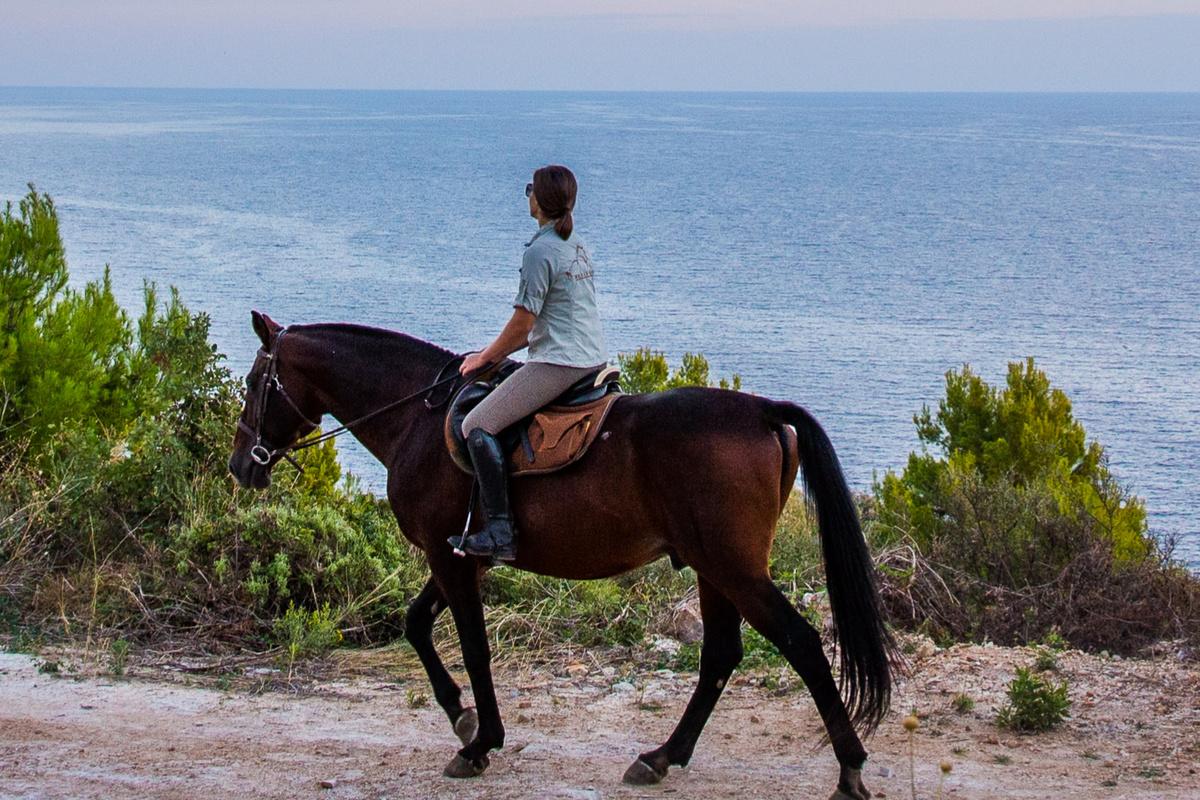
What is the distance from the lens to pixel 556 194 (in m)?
6.64

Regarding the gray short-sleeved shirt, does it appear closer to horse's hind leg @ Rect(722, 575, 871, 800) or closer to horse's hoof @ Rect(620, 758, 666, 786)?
horse's hind leg @ Rect(722, 575, 871, 800)

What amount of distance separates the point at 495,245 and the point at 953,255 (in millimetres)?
28776

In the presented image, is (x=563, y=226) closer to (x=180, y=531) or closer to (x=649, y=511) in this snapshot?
(x=649, y=511)

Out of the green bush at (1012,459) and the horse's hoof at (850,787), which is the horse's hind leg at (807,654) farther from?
the green bush at (1012,459)

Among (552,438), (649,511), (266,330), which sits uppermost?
(266,330)

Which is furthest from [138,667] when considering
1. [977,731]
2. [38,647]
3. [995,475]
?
[995,475]

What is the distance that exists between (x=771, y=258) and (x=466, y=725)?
76.5 m

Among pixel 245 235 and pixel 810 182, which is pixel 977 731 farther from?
pixel 810 182

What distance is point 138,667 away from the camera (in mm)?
9016

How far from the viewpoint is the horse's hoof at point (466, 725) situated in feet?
24.5

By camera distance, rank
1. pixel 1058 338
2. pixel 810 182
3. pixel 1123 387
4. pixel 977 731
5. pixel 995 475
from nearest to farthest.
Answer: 1. pixel 977 731
2. pixel 995 475
3. pixel 1123 387
4. pixel 1058 338
5. pixel 810 182

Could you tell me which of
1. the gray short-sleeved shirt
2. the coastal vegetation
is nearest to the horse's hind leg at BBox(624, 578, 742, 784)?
the gray short-sleeved shirt

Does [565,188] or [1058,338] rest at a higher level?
[565,188]

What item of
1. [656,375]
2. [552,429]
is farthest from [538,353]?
[656,375]
